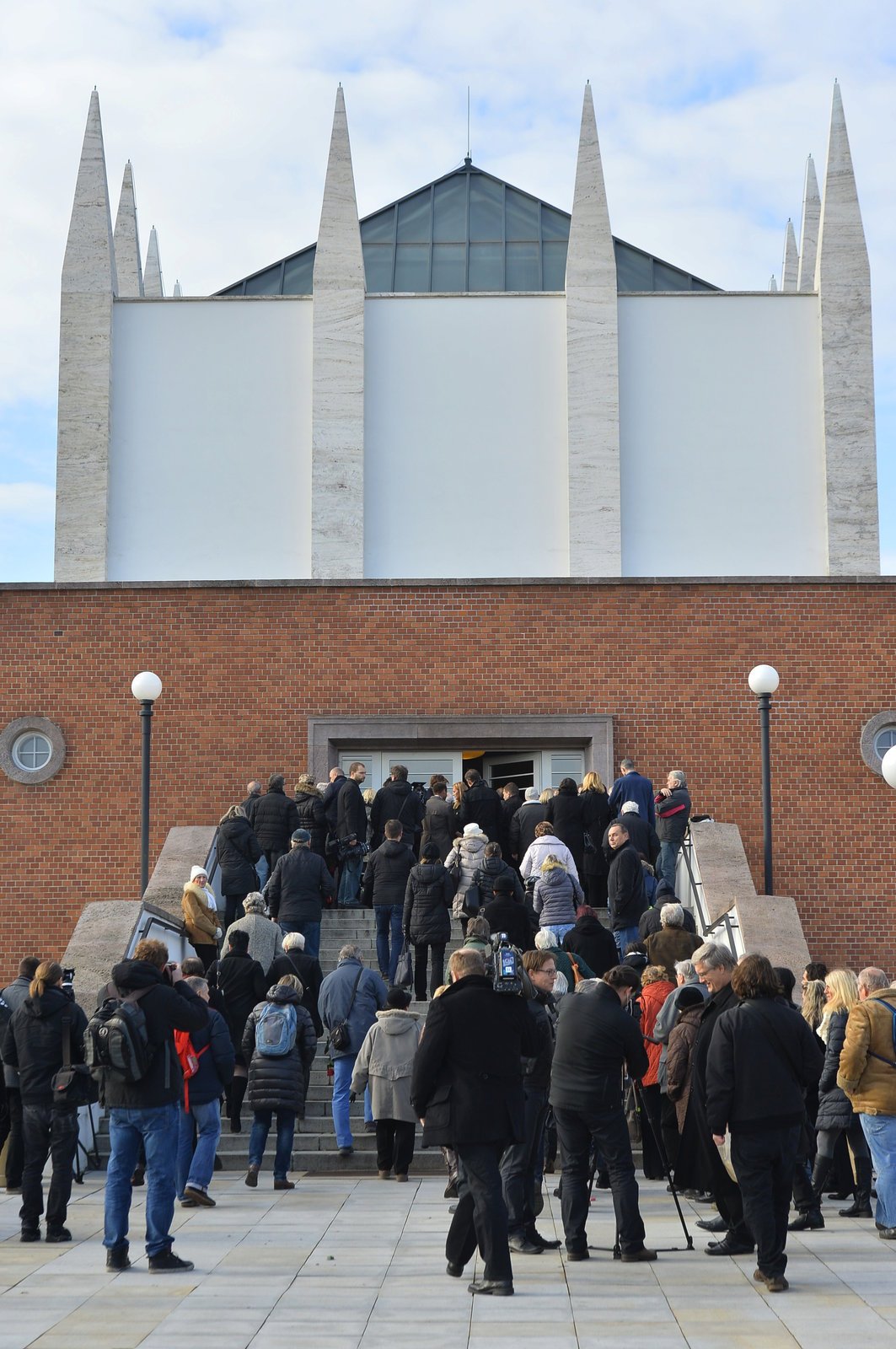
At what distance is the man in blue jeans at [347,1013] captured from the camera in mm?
12156

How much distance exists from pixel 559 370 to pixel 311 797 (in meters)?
14.3

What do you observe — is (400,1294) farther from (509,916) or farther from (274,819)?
(274,819)

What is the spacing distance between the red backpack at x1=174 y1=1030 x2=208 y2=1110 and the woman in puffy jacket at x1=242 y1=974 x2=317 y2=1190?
86 centimetres

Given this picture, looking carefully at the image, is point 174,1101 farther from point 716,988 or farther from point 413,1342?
point 716,988

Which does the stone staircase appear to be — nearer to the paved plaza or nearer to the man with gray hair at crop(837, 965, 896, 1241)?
the paved plaza

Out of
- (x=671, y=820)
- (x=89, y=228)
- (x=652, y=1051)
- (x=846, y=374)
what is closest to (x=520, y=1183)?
(x=652, y=1051)

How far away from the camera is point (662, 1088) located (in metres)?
10.2

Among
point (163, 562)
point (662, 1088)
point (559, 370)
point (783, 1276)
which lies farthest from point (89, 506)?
point (783, 1276)

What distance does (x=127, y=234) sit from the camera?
115 ft

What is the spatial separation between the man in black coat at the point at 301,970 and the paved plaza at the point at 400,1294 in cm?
252

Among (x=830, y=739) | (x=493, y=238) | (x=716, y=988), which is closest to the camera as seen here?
(x=716, y=988)

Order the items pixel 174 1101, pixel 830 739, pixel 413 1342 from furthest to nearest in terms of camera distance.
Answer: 1. pixel 830 739
2. pixel 174 1101
3. pixel 413 1342

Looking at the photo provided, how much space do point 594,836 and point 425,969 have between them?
9.24 ft

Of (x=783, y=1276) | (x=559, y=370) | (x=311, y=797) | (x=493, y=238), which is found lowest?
(x=783, y=1276)
